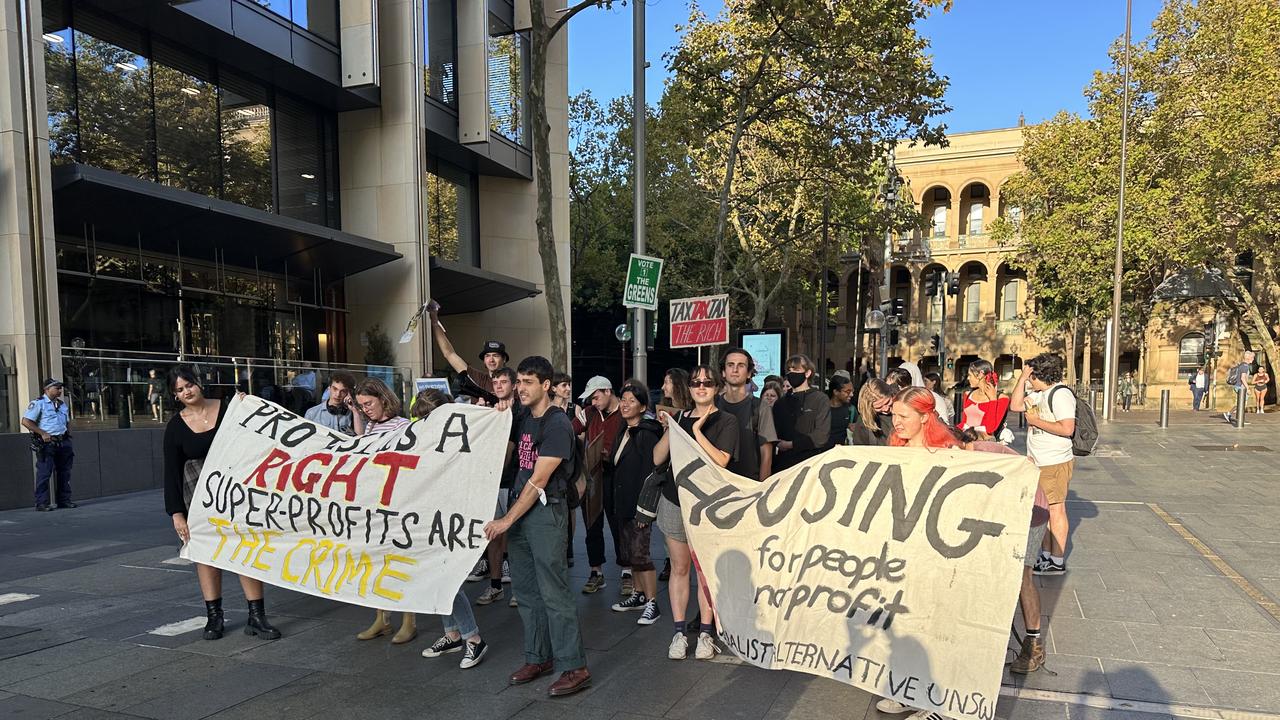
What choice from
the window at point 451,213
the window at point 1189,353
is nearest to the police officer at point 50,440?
the window at point 451,213

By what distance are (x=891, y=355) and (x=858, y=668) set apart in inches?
2017

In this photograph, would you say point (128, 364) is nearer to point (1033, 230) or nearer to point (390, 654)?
point (390, 654)

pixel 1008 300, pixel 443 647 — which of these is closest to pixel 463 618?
pixel 443 647

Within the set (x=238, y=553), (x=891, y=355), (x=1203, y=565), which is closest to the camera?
(x=238, y=553)

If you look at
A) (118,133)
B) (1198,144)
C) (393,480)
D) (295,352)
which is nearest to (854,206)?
(1198,144)

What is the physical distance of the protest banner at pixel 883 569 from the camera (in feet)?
11.4

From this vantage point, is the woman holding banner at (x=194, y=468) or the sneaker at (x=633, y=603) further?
the sneaker at (x=633, y=603)

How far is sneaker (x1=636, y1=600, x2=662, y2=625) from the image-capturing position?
540cm

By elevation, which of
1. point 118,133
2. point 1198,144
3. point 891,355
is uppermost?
point 1198,144

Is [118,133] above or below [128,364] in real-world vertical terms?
above

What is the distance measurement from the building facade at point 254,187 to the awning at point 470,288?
0.32 feet

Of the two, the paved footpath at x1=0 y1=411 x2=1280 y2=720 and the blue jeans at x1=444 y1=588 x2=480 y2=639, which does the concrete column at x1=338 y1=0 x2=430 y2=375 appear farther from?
the blue jeans at x1=444 y1=588 x2=480 y2=639

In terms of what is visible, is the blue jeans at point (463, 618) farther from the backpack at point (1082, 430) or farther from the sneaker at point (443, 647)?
the backpack at point (1082, 430)

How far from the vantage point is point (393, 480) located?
15.5 ft
